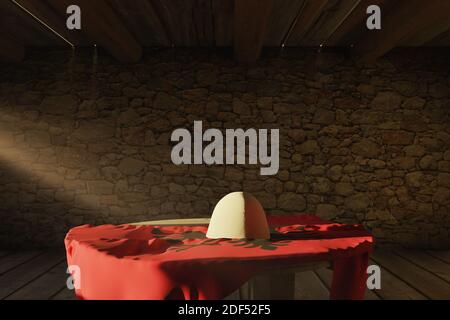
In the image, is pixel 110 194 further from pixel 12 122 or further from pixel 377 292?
pixel 377 292

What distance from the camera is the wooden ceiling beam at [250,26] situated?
118 inches

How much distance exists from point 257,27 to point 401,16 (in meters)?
1.21

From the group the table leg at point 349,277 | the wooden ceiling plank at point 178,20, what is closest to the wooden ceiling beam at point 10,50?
the wooden ceiling plank at point 178,20

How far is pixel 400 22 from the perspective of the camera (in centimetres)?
342

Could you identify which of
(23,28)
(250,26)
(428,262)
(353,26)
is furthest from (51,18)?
(428,262)

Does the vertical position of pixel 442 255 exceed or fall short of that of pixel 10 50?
it falls short

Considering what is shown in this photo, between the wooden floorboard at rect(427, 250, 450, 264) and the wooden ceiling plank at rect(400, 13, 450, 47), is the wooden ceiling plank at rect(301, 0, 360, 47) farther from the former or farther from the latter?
the wooden floorboard at rect(427, 250, 450, 264)

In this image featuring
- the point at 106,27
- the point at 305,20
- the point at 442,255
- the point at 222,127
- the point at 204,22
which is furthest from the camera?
the point at 222,127

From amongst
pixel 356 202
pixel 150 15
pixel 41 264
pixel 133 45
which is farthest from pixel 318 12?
pixel 41 264

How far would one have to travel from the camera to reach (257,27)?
346 cm

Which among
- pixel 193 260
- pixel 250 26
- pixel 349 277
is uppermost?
pixel 250 26

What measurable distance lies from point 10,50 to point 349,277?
416 centimetres

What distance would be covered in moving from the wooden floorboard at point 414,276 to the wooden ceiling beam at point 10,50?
171 inches

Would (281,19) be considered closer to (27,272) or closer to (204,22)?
(204,22)
